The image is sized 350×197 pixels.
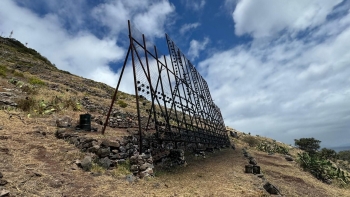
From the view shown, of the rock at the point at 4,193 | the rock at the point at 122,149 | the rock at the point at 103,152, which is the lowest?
the rock at the point at 4,193

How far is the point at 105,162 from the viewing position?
8.65 metres

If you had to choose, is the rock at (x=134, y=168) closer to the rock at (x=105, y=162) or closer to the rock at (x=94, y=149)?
the rock at (x=105, y=162)

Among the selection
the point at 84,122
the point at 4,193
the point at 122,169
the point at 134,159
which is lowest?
the point at 4,193

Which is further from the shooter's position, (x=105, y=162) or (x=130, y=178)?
(x=105, y=162)

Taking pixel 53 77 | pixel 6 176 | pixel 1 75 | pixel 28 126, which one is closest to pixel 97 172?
pixel 6 176

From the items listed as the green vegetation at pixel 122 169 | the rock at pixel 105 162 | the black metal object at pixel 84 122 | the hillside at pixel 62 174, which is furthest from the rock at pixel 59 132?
the green vegetation at pixel 122 169

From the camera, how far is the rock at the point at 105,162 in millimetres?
8555

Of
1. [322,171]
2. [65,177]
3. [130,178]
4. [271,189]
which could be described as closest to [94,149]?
[130,178]

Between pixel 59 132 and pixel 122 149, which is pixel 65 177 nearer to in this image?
pixel 122 149

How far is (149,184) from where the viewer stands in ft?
26.4

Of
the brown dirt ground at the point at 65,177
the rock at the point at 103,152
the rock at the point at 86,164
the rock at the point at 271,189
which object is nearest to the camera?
the brown dirt ground at the point at 65,177

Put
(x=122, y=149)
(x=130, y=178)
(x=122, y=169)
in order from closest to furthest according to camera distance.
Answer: (x=130, y=178) < (x=122, y=169) < (x=122, y=149)

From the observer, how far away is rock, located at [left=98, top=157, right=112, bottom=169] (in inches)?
337

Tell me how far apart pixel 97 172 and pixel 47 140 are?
122 inches
